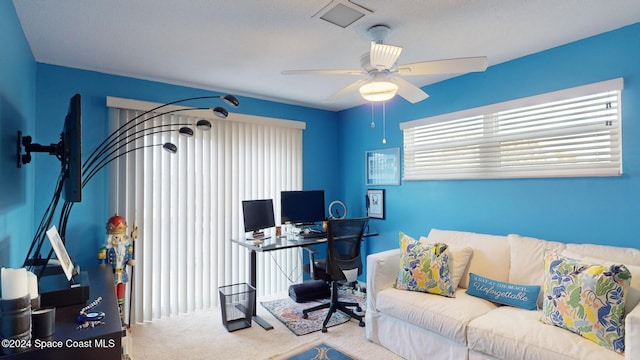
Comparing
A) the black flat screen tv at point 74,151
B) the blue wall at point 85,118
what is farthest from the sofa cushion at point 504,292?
the blue wall at point 85,118

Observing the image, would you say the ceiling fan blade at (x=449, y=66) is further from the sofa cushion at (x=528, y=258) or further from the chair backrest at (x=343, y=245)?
the chair backrest at (x=343, y=245)

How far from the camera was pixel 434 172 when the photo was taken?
3408mm

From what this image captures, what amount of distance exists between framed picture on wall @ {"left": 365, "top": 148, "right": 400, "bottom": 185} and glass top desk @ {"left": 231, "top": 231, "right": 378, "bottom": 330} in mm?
1056

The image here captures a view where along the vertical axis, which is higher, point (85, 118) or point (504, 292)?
point (85, 118)

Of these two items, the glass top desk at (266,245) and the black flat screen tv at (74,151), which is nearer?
the black flat screen tv at (74,151)

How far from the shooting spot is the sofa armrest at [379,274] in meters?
2.72

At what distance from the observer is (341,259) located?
3150mm

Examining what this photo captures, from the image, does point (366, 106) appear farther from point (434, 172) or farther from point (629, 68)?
point (629, 68)

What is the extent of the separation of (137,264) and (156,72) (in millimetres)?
1783

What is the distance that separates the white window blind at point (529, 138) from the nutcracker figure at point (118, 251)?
2.84 metres

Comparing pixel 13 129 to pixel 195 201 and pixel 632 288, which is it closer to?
pixel 195 201

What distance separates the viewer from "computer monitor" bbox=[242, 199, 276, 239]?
347cm

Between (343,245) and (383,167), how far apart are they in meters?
1.24

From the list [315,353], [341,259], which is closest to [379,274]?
[341,259]
